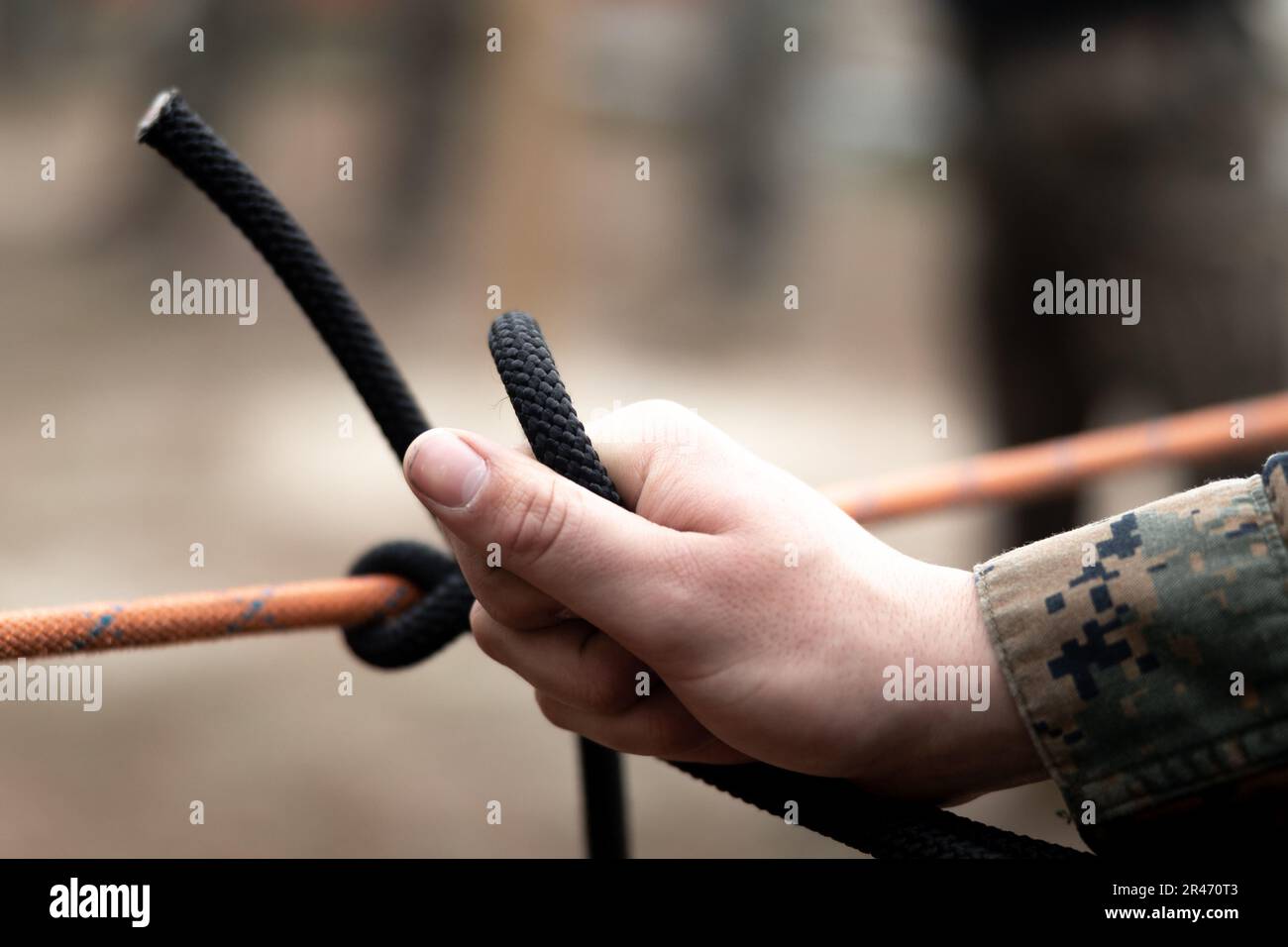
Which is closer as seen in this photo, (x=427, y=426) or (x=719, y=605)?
(x=719, y=605)

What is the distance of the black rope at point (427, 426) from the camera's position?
0.40 metres

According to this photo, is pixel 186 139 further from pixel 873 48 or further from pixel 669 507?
pixel 873 48

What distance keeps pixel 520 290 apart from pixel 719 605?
3484 millimetres

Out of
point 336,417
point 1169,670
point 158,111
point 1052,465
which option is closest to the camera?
point 1169,670

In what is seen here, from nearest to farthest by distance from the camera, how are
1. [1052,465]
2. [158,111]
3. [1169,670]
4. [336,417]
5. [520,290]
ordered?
[1169,670] → [158,111] → [1052,465] → [336,417] → [520,290]

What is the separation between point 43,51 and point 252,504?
140 inches

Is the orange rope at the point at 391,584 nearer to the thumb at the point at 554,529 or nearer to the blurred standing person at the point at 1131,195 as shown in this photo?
the thumb at the point at 554,529

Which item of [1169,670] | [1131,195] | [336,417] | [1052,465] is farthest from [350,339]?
[336,417]

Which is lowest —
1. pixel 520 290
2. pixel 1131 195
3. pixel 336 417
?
pixel 1131 195

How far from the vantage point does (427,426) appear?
1.90 ft

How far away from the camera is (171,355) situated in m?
3.13

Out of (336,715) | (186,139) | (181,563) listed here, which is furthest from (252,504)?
(186,139)

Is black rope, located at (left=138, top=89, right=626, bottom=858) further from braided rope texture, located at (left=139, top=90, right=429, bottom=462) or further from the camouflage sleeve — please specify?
the camouflage sleeve

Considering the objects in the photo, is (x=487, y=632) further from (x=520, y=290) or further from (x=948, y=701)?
(x=520, y=290)
